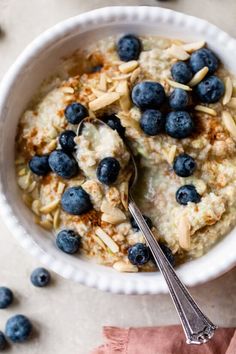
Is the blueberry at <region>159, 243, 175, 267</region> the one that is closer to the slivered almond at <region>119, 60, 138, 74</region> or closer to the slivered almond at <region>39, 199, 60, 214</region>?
the slivered almond at <region>39, 199, 60, 214</region>

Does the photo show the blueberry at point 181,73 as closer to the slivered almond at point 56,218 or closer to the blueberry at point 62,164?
the blueberry at point 62,164

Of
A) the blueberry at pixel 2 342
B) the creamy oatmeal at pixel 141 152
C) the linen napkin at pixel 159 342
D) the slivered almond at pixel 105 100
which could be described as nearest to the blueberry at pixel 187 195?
the creamy oatmeal at pixel 141 152

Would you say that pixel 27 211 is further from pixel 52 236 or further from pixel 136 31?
pixel 136 31

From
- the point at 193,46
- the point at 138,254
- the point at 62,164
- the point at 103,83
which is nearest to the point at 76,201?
the point at 62,164

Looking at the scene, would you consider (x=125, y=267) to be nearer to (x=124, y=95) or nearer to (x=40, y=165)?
(x=40, y=165)

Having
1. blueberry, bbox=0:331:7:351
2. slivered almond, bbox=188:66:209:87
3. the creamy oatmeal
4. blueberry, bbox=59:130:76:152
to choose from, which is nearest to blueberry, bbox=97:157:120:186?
the creamy oatmeal
